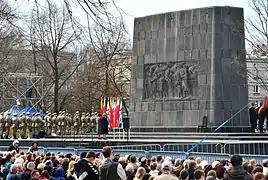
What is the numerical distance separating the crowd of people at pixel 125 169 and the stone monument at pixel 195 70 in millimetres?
16178

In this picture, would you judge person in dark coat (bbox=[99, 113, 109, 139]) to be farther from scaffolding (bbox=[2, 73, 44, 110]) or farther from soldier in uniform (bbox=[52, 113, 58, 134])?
scaffolding (bbox=[2, 73, 44, 110])

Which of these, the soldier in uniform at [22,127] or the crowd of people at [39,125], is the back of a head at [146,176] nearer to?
the crowd of people at [39,125]

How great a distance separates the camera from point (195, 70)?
32875 millimetres

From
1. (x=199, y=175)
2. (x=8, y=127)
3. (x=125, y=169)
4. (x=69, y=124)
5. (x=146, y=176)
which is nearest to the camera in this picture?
(x=199, y=175)

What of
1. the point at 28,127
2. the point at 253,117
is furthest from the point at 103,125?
the point at 253,117

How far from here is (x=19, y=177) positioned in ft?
45.0

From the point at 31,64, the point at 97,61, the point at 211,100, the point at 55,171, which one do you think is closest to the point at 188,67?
the point at 211,100

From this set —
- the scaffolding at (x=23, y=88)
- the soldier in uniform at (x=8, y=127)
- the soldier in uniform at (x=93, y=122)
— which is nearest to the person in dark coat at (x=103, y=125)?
the soldier in uniform at (x=93, y=122)

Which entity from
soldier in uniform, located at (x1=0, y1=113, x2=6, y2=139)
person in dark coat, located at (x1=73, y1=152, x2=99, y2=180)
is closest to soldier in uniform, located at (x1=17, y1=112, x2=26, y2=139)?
soldier in uniform, located at (x1=0, y1=113, x2=6, y2=139)

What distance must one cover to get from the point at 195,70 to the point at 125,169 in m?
19.5

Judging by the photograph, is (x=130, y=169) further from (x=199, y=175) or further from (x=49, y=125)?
(x=49, y=125)

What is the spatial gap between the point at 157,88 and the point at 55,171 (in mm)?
19539

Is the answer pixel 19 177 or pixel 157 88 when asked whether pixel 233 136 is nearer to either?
pixel 157 88

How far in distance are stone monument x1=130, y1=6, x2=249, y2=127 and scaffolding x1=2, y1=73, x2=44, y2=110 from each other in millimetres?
14174
